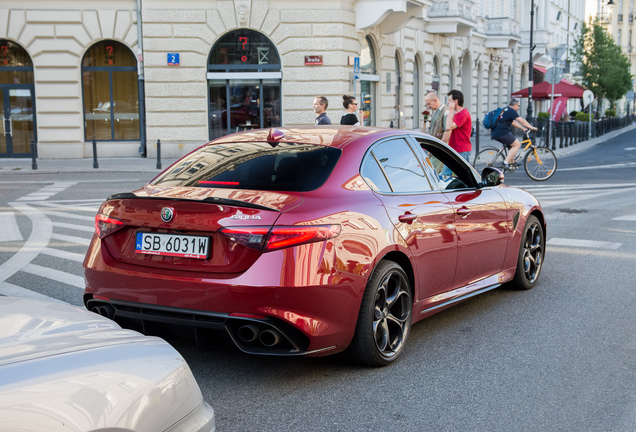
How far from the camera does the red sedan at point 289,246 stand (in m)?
4.13

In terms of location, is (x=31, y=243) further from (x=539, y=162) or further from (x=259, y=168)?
(x=539, y=162)

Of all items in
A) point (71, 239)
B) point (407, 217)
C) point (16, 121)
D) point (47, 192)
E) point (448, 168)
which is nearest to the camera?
point (407, 217)

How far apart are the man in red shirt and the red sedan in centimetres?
672

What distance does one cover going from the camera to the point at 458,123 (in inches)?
477

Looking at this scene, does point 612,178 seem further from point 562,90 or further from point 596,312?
point 562,90

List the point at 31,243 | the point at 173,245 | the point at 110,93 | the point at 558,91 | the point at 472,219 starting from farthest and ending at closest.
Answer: the point at 558,91 < the point at 110,93 < the point at 31,243 < the point at 472,219 < the point at 173,245

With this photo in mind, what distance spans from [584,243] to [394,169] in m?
4.99

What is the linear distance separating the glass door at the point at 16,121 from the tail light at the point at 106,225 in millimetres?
21805

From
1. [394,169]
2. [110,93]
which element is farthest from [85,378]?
[110,93]

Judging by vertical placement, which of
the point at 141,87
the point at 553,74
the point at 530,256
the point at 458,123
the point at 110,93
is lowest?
the point at 530,256

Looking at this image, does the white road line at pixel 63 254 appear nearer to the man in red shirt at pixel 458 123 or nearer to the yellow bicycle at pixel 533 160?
the man in red shirt at pixel 458 123

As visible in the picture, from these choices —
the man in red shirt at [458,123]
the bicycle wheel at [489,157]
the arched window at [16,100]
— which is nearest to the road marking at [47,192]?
the man in red shirt at [458,123]

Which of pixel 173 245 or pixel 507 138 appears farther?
pixel 507 138

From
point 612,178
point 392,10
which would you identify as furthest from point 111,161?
point 612,178
